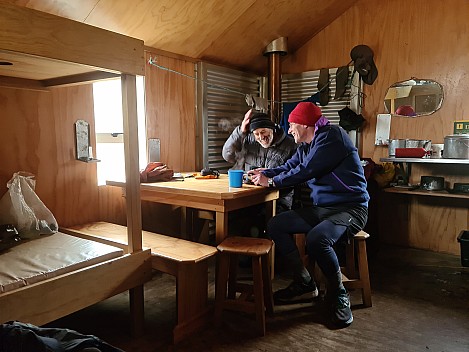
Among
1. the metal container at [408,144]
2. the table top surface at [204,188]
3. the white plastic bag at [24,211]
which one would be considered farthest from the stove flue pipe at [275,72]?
the white plastic bag at [24,211]

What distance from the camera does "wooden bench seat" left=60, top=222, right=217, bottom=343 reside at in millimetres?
2035

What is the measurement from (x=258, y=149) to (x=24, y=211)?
1925 millimetres

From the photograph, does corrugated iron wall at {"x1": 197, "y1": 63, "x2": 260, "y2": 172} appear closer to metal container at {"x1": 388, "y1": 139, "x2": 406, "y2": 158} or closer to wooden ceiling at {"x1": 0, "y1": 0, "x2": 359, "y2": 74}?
wooden ceiling at {"x1": 0, "y1": 0, "x2": 359, "y2": 74}

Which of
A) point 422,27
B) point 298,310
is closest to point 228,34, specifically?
point 422,27

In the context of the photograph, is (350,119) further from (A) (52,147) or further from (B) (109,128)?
(A) (52,147)

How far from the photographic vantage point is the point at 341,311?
2199 mm

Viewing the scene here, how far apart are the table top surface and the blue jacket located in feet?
0.76

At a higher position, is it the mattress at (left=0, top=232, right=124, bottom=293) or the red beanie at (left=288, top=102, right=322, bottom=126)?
the red beanie at (left=288, top=102, right=322, bottom=126)

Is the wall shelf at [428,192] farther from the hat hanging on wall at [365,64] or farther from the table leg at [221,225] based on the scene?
the table leg at [221,225]

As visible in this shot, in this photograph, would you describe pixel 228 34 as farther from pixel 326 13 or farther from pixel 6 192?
pixel 6 192

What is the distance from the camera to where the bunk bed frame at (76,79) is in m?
1.39

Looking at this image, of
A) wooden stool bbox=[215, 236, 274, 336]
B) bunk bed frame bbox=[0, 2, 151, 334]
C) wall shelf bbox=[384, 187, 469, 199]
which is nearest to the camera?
bunk bed frame bbox=[0, 2, 151, 334]

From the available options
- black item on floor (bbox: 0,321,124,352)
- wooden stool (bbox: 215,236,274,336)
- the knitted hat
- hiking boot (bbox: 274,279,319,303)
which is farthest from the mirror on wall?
black item on floor (bbox: 0,321,124,352)

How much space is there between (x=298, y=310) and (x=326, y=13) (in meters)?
3.13
